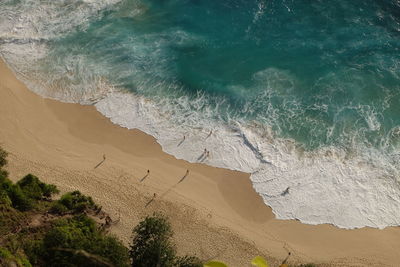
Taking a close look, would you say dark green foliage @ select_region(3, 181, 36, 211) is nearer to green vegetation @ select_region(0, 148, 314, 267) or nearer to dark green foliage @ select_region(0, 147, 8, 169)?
green vegetation @ select_region(0, 148, 314, 267)

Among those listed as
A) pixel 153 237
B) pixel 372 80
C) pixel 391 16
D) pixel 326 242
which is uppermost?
pixel 391 16

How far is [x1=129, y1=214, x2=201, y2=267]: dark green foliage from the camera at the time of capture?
28.8 meters

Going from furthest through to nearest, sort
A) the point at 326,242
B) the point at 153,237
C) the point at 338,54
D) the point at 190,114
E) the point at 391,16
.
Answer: the point at 391,16 → the point at 338,54 → the point at 190,114 → the point at 326,242 → the point at 153,237

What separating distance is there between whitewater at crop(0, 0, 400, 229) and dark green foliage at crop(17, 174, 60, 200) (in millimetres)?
10191

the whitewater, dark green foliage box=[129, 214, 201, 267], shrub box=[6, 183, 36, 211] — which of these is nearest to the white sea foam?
the whitewater

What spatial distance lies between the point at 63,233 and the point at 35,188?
22.9ft

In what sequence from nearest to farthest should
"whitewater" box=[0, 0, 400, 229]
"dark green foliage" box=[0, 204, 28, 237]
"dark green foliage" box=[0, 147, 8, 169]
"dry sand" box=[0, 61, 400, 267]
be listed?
"dark green foliage" box=[0, 204, 28, 237] < "dry sand" box=[0, 61, 400, 267] < "dark green foliage" box=[0, 147, 8, 169] < "whitewater" box=[0, 0, 400, 229]

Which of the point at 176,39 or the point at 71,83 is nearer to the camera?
the point at 71,83

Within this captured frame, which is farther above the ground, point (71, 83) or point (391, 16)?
point (391, 16)

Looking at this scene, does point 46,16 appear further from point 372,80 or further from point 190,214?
point 372,80

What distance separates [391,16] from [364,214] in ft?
85.0

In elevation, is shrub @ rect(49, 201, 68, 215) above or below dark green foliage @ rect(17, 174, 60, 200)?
below

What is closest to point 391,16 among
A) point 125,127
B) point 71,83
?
point 125,127

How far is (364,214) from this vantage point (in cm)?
3700
